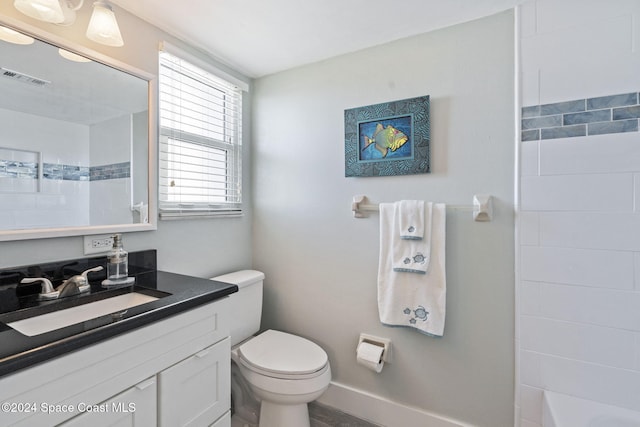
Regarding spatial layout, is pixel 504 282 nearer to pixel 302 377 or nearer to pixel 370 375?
pixel 370 375

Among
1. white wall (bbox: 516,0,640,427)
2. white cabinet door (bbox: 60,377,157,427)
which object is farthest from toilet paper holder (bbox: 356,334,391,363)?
white cabinet door (bbox: 60,377,157,427)

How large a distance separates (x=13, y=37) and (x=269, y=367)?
1657 mm

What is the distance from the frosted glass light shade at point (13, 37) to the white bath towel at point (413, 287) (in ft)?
5.32

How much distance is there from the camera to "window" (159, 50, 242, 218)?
61.9 inches

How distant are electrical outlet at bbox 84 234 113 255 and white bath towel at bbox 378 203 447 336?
1.31m

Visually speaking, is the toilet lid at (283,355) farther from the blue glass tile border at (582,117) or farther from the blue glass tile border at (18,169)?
the blue glass tile border at (582,117)

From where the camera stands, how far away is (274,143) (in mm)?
2014

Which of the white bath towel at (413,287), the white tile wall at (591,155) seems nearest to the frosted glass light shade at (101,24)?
the white bath towel at (413,287)

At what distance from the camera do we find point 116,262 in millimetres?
1234

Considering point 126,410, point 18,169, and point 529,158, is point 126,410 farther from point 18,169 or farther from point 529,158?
point 529,158

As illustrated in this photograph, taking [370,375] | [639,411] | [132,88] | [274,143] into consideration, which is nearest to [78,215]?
[132,88]

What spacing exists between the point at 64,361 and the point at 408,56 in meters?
1.85

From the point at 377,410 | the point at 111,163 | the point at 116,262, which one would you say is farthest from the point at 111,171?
the point at 377,410

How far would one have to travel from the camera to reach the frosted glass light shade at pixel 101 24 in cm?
113
